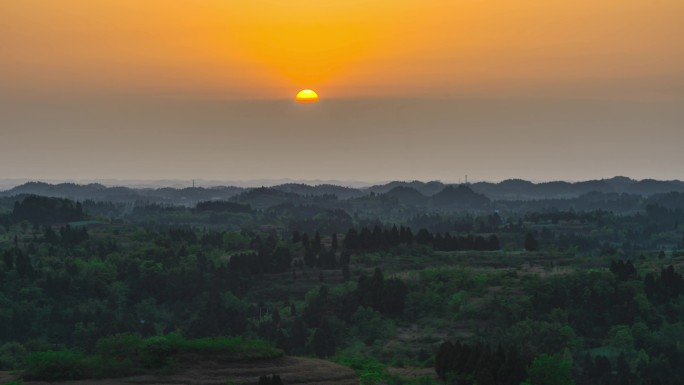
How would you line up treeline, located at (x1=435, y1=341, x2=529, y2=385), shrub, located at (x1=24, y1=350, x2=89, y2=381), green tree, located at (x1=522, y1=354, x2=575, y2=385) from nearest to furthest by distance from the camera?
shrub, located at (x1=24, y1=350, x2=89, y2=381) → treeline, located at (x1=435, y1=341, x2=529, y2=385) → green tree, located at (x1=522, y1=354, x2=575, y2=385)

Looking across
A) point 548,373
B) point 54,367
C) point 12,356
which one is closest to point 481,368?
point 548,373

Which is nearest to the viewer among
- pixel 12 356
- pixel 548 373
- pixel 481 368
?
pixel 481 368

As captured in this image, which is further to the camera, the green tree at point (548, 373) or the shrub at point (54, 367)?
the green tree at point (548, 373)

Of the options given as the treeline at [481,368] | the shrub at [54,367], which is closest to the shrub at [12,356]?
the shrub at [54,367]

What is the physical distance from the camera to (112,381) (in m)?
106

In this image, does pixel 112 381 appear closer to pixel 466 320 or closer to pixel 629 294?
pixel 466 320

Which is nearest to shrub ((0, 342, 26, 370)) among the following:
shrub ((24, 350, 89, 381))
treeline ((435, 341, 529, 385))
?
shrub ((24, 350, 89, 381))

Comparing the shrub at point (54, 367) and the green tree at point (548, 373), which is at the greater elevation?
the shrub at point (54, 367)

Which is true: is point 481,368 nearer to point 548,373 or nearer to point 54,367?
point 548,373

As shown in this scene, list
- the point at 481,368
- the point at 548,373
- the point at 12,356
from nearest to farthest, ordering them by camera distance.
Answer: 1. the point at 481,368
2. the point at 548,373
3. the point at 12,356

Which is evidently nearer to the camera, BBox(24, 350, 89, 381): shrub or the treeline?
BBox(24, 350, 89, 381): shrub

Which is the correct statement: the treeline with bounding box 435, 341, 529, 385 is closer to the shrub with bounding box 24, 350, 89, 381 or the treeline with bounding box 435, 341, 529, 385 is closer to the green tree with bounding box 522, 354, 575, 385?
the green tree with bounding box 522, 354, 575, 385

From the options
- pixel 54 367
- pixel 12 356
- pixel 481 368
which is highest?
pixel 54 367

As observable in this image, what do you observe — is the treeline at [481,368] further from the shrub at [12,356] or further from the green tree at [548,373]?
the shrub at [12,356]
